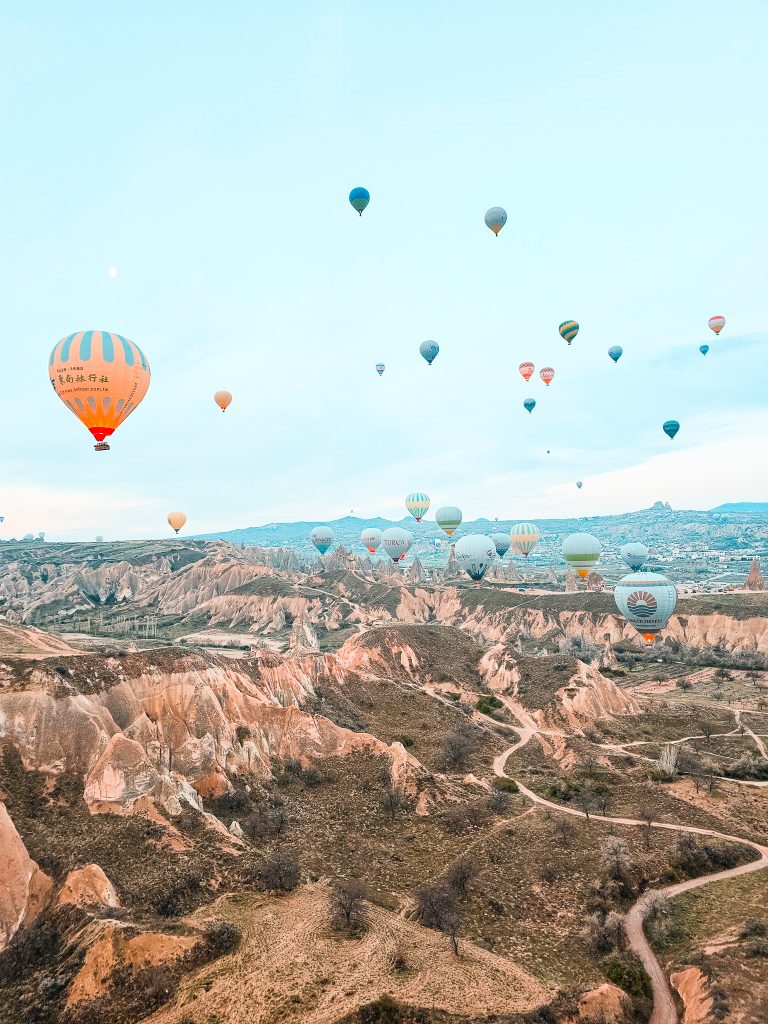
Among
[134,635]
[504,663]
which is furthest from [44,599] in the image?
[504,663]

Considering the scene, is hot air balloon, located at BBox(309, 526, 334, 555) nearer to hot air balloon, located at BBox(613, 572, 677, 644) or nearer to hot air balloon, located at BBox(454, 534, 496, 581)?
hot air balloon, located at BBox(454, 534, 496, 581)

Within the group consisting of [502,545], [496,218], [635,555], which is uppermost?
[496,218]

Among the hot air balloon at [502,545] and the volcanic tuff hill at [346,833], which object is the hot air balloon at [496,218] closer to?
the volcanic tuff hill at [346,833]

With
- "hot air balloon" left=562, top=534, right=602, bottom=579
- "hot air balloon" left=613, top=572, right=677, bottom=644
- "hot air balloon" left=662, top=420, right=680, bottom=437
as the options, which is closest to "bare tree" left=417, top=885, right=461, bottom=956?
"hot air balloon" left=613, top=572, right=677, bottom=644

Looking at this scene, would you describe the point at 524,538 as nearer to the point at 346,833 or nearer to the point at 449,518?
the point at 449,518

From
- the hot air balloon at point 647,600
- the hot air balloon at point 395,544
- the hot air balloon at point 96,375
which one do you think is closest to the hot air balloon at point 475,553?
the hot air balloon at point 647,600

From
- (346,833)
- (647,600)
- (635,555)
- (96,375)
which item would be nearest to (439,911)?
(346,833)
